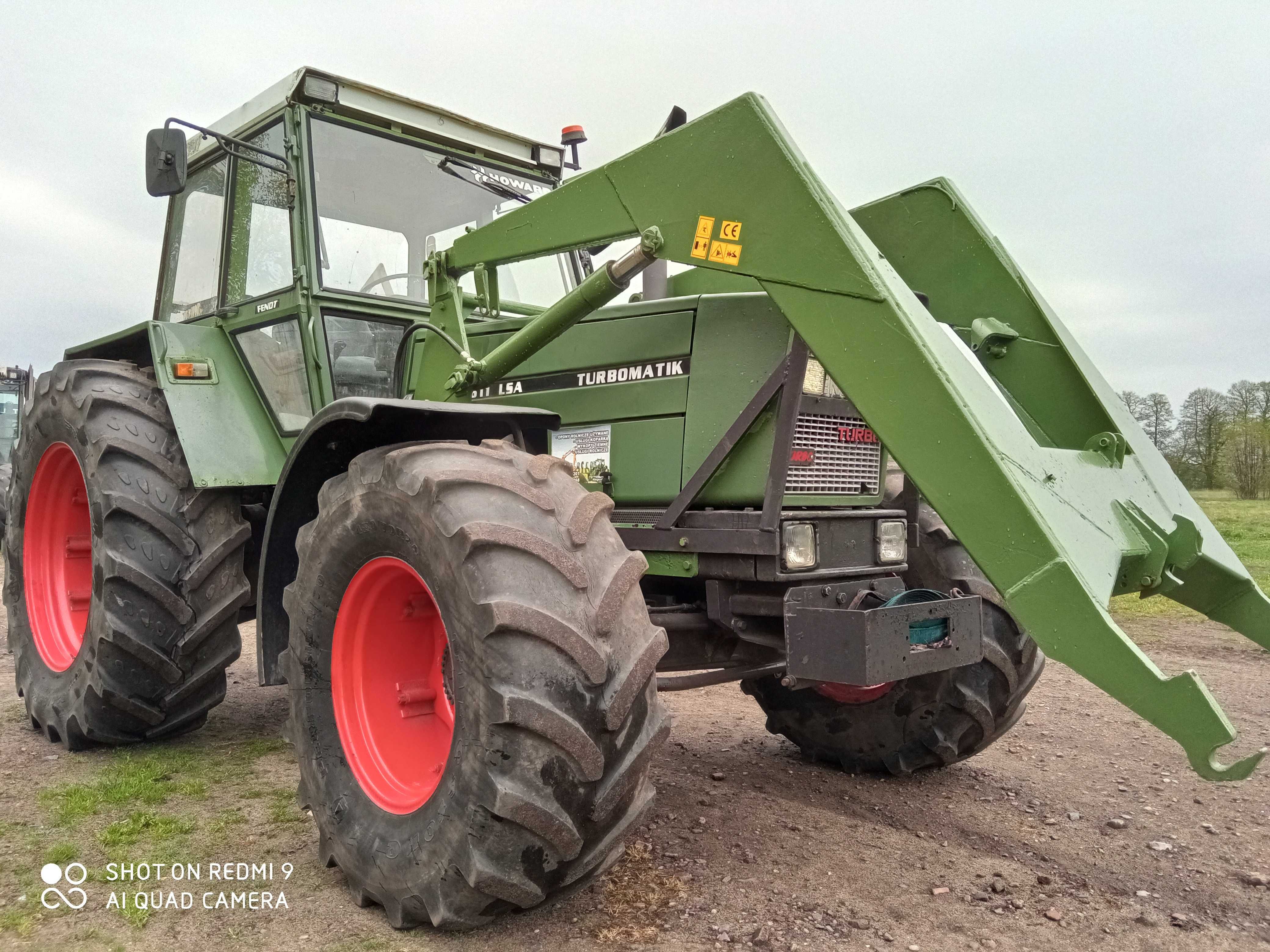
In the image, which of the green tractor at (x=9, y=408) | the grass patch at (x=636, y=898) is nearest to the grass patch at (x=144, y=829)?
the grass patch at (x=636, y=898)

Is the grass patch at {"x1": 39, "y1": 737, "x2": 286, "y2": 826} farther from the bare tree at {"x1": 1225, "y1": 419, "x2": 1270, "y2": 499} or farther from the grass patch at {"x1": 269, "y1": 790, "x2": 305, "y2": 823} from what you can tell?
the bare tree at {"x1": 1225, "y1": 419, "x2": 1270, "y2": 499}

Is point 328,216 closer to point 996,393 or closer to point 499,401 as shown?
point 499,401

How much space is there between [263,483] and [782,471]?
2268 mm

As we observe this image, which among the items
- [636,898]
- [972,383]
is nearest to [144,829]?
[636,898]

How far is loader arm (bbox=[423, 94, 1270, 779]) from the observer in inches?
88.5

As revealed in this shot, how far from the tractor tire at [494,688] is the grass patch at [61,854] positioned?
0.78 metres

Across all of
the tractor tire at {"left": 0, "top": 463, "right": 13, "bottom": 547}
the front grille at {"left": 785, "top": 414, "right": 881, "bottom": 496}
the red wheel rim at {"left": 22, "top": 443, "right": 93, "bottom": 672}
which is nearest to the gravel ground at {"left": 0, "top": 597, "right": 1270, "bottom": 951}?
the red wheel rim at {"left": 22, "top": 443, "right": 93, "bottom": 672}

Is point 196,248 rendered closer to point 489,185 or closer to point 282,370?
point 282,370

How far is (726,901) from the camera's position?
2.70 m

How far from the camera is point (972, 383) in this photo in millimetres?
2539

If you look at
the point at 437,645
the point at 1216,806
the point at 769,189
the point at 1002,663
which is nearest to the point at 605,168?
the point at 769,189

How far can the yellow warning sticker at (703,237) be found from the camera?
284cm

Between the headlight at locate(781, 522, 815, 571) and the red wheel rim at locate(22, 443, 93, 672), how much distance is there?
3.45m

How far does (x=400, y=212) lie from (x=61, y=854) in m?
2.75
